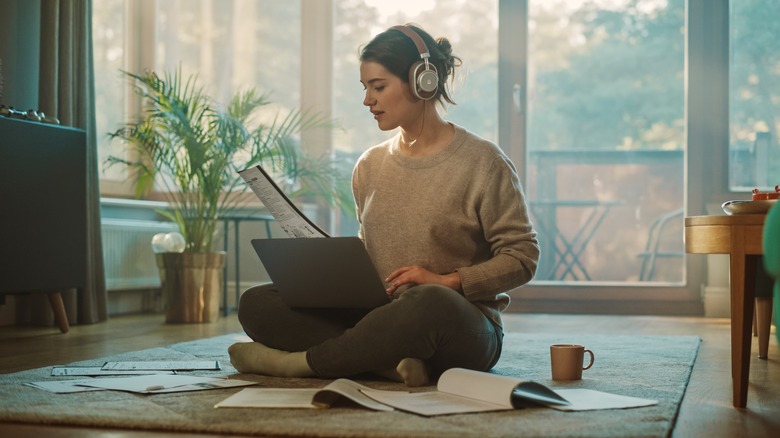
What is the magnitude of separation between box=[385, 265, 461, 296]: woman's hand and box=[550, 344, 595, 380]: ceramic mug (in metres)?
0.31

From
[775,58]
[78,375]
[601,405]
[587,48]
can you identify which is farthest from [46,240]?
[775,58]

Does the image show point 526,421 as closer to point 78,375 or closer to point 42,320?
point 78,375

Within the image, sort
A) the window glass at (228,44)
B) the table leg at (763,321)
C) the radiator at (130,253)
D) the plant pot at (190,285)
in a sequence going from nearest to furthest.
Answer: the table leg at (763,321)
the plant pot at (190,285)
the radiator at (130,253)
the window glass at (228,44)

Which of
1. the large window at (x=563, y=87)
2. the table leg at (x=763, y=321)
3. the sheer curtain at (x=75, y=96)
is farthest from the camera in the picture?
the large window at (x=563, y=87)

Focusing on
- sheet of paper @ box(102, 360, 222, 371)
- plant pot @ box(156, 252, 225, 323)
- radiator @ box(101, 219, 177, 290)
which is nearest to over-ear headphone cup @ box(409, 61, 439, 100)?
sheet of paper @ box(102, 360, 222, 371)

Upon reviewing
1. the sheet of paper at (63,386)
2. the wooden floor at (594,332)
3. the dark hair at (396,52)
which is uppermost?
the dark hair at (396,52)

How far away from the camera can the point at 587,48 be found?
4.89 meters

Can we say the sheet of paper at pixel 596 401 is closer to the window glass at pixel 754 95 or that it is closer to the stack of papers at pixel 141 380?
the stack of papers at pixel 141 380

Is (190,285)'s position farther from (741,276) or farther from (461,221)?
(741,276)

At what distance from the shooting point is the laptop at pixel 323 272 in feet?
6.33

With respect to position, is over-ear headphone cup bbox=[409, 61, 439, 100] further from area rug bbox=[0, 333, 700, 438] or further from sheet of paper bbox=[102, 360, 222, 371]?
sheet of paper bbox=[102, 360, 222, 371]

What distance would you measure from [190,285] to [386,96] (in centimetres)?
220

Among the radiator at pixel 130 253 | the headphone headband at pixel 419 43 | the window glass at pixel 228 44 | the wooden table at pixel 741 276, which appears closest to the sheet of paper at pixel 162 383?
the headphone headband at pixel 419 43

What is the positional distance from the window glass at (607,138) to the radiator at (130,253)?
6.50 feet
